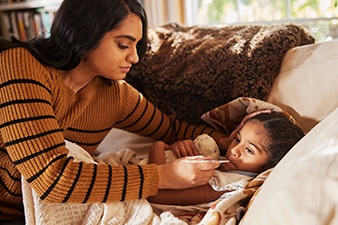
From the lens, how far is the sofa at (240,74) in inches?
47.7

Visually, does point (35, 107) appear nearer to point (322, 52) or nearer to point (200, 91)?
point (200, 91)

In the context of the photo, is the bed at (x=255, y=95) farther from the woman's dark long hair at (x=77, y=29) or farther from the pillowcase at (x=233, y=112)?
the woman's dark long hair at (x=77, y=29)

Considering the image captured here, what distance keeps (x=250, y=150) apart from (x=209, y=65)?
1.20ft

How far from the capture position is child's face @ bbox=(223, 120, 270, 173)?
1144mm

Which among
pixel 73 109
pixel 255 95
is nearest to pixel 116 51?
pixel 73 109

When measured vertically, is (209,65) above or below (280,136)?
above

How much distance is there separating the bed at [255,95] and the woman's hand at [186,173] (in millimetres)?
65

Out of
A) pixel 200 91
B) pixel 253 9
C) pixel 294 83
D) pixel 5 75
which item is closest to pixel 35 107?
pixel 5 75

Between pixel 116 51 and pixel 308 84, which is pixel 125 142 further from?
pixel 308 84

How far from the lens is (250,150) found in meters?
1.16

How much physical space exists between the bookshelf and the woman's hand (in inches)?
79.8

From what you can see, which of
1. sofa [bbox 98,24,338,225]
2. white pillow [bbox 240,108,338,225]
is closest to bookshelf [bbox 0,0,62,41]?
sofa [bbox 98,24,338,225]

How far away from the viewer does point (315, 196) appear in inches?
26.4

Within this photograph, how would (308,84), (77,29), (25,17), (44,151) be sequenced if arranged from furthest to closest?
1. (25,17)
2. (308,84)
3. (77,29)
4. (44,151)
